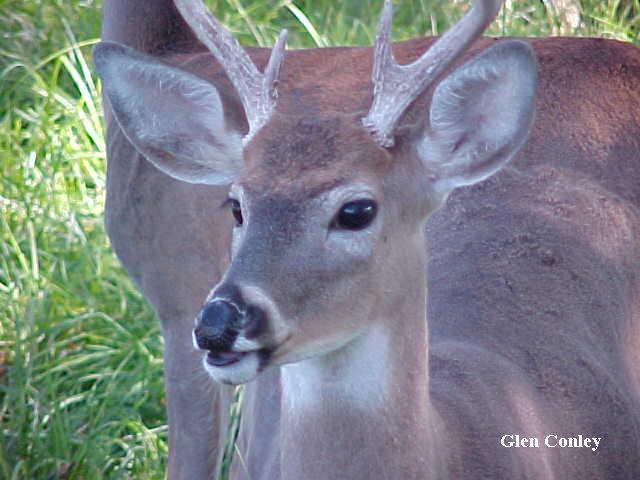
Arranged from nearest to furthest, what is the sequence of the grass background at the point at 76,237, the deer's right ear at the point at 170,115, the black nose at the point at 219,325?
the black nose at the point at 219,325 < the deer's right ear at the point at 170,115 < the grass background at the point at 76,237

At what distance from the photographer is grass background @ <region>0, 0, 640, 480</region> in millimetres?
5152

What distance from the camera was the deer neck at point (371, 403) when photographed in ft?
11.5

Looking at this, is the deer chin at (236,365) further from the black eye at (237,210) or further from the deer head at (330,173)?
the black eye at (237,210)

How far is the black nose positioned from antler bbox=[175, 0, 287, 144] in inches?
21.1

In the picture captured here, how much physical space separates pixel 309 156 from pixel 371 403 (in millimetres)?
517

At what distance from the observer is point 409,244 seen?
11.6 ft

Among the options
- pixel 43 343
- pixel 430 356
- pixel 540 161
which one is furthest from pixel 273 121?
pixel 43 343

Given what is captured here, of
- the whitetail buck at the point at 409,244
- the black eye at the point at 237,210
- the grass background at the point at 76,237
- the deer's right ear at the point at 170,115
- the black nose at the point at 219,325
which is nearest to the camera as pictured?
the black nose at the point at 219,325

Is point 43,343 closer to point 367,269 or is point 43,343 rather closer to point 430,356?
point 430,356

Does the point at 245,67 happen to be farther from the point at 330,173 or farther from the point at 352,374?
the point at 352,374

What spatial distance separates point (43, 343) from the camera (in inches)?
215

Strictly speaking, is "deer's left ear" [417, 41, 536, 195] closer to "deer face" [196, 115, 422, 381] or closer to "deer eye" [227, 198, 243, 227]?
"deer face" [196, 115, 422, 381]

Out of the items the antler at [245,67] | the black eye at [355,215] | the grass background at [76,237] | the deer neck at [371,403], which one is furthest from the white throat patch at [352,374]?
the grass background at [76,237]

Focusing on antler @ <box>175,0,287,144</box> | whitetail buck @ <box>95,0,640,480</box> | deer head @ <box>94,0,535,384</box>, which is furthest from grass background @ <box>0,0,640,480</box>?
antler @ <box>175,0,287,144</box>
